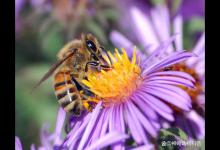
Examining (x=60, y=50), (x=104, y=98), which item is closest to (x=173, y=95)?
(x=104, y=98)

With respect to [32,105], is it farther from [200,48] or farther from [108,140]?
[200,48]

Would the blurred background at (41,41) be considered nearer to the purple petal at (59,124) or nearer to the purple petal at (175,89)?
the purple petal at (59,124)

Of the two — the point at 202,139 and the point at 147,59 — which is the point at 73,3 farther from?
the point at 202,139

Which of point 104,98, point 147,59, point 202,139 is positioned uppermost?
point 147,59

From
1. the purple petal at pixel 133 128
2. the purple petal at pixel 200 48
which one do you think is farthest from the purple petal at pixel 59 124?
the purple petal at pixel 200 48

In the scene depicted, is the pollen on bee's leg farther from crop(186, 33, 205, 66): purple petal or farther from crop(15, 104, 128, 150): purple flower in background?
crop(186, 33, 205, 66): purple petal

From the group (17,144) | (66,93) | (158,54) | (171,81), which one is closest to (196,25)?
(158,54)
